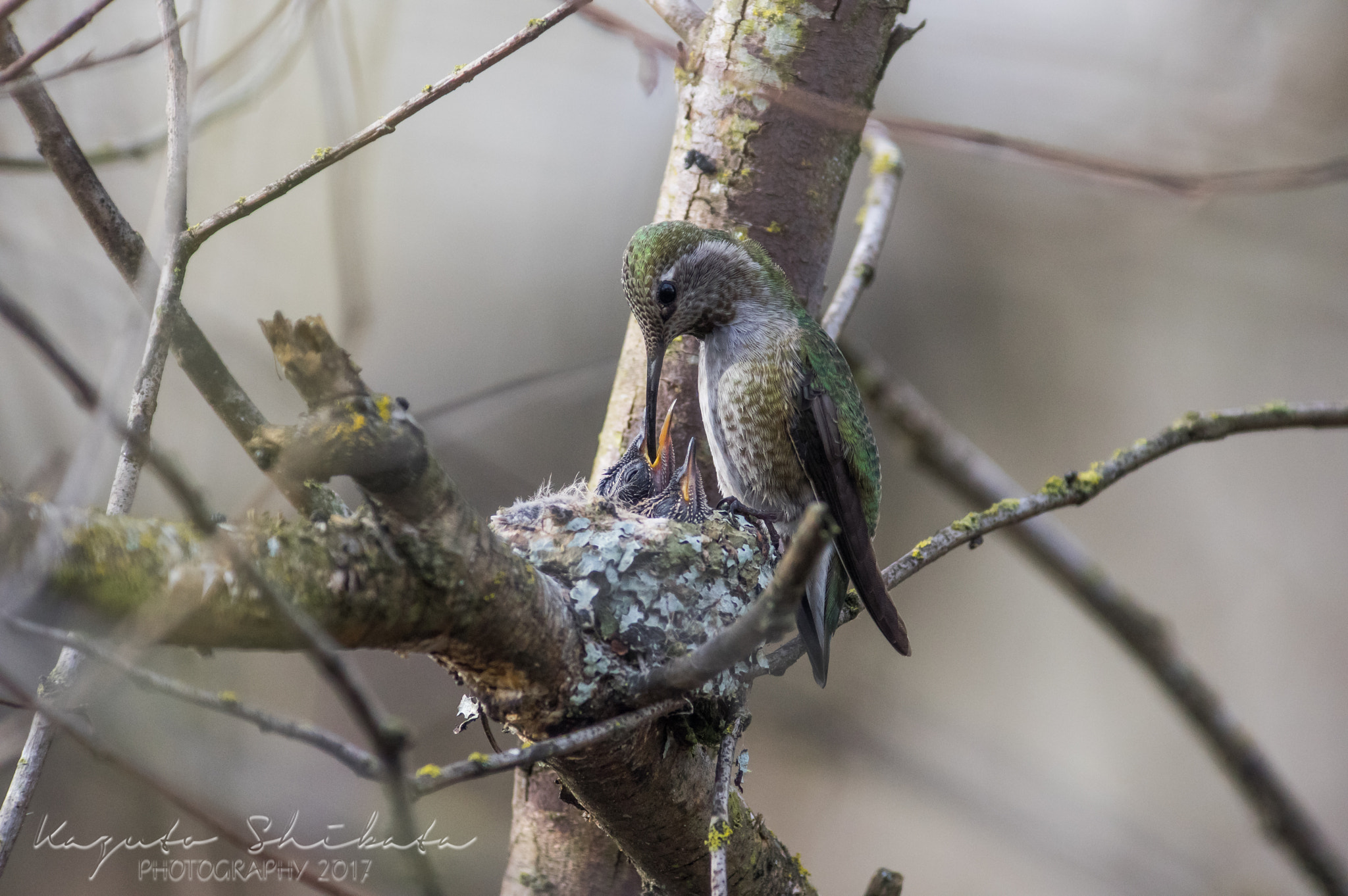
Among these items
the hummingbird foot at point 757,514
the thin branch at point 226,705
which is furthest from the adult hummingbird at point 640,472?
the thin branch at point 226,705

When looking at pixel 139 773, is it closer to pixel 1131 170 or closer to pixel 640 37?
pixel 1131 170

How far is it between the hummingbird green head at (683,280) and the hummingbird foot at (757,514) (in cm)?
34

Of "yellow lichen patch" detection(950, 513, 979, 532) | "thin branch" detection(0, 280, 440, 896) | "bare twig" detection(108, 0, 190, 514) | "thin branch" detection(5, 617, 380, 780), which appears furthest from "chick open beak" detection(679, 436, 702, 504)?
"thin branch" detection(0, 280, 440, 896)

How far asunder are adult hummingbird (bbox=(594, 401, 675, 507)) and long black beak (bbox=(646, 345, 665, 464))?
29 mm

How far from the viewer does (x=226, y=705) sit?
785 millimetres

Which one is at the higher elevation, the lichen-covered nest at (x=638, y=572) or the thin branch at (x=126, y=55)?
the thin branch at (x=126, y=55)

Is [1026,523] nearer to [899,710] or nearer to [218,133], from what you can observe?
[899,710]

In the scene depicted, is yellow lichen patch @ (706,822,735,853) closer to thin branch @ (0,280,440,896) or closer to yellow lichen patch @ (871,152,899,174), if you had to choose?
thin branch @ (0,280,440,896)

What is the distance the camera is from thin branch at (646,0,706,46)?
2.37 metres

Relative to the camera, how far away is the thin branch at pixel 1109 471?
5.81ft

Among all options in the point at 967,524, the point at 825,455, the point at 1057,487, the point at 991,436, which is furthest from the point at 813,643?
the point at 991,436

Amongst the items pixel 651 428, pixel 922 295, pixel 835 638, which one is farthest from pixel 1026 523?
pixel 922 295

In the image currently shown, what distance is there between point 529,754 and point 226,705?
326mm

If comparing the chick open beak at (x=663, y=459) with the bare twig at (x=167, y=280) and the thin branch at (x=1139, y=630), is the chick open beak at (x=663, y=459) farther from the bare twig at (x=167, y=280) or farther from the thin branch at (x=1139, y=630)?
the bare twig at (x=167, y=280)
